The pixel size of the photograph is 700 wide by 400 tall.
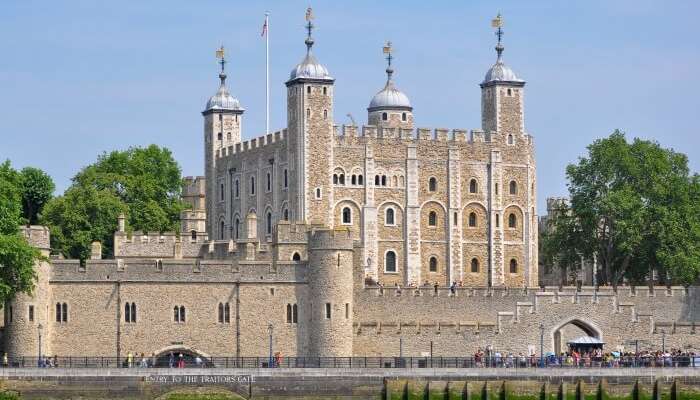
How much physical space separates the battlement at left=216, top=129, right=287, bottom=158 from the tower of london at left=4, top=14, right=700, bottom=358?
0.12m

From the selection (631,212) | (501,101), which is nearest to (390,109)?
(501,101)

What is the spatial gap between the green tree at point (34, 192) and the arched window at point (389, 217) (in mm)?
17413

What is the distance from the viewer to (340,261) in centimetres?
9762

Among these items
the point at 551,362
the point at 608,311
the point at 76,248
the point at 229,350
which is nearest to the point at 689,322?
the point at 608,311

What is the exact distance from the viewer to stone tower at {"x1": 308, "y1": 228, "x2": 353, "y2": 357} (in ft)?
318

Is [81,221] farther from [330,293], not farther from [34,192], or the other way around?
[330,293]

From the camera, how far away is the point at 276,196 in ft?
410

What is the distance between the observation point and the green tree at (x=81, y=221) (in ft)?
383

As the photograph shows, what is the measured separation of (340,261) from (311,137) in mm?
24765

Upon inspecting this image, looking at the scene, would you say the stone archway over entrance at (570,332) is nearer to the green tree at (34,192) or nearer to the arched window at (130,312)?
the arched window at (130,312)

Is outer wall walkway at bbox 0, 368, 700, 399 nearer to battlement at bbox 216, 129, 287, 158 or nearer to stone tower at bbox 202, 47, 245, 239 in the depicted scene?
battlement at bbox 216, 129, 287, 158

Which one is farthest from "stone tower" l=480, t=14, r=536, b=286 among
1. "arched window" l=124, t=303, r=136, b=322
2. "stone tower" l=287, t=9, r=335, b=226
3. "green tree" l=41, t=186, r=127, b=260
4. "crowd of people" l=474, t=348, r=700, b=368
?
"arched window" l=124, t=303, r=136, b=322

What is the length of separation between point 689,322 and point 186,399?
28.5 m

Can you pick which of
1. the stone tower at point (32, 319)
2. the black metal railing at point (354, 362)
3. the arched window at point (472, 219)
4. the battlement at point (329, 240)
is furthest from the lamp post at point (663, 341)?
the stone tower at point (32, 319)
